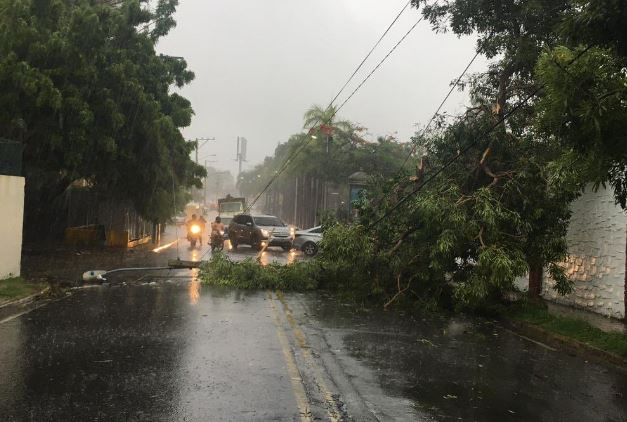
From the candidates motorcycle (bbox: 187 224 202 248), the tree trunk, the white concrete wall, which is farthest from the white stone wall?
motorcycle (bbox: 187 224 202 248)

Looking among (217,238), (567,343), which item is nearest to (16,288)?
(567,343)

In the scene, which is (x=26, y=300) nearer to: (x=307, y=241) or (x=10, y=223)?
(x=10, y=223)

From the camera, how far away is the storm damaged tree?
16.8 m

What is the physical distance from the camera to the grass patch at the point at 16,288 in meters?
11.7

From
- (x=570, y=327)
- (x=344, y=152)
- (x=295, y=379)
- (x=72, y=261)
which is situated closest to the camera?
(x=295, y=379)

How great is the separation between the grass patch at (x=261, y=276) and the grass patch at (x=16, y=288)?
13.6 feet

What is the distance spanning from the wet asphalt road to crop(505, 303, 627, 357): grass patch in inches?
24.8

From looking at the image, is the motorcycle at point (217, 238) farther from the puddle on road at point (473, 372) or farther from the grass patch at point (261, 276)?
the puddle on road at point (473, 372)

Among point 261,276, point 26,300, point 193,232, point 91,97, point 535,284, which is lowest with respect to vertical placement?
point 26,300

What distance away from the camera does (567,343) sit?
9.62 meters

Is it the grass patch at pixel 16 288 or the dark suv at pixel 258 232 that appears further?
the dark suv at pixel 258 232

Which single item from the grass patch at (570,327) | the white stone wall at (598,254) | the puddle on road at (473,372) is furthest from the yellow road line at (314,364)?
the white stone wall at (598,254)

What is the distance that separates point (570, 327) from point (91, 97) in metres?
16.1

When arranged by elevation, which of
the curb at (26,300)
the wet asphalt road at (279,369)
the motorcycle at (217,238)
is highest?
the motorcycle at (217,238)
